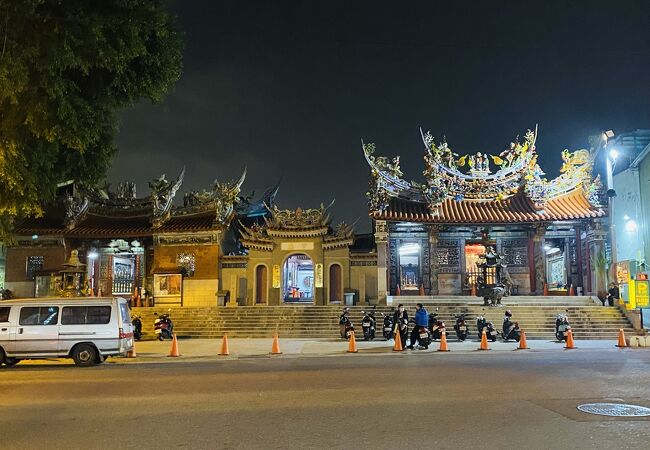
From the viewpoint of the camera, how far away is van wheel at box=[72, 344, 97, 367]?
14727 mm

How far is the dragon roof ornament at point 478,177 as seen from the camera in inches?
1179

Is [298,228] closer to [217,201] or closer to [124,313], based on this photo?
[217,201]

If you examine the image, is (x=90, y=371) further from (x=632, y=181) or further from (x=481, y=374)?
(x=632, y=181)

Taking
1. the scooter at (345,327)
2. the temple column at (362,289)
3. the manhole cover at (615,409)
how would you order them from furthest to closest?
the temple column at (362,289) < the scooter at (345,327) < the manhole cover at (615,409)

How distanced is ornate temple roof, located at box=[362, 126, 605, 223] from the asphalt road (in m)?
16.6

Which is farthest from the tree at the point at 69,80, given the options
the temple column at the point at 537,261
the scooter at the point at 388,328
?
the temple column at the point at 537,261

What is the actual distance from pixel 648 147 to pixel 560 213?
5099 mm

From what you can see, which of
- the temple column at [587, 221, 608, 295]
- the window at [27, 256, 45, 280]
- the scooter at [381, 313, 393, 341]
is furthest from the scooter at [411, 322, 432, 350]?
the window at [27, 256, 45, 280]

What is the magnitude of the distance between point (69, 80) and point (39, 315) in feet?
22.6

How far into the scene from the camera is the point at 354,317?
25.0 m

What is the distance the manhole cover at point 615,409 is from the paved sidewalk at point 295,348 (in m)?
8.79

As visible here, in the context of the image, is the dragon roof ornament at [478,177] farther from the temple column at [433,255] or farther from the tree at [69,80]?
the tree at [69,80]

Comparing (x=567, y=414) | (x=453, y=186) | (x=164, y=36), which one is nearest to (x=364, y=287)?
(x=453, y=186)

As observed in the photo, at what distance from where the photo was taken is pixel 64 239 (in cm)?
3122
